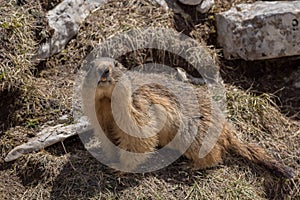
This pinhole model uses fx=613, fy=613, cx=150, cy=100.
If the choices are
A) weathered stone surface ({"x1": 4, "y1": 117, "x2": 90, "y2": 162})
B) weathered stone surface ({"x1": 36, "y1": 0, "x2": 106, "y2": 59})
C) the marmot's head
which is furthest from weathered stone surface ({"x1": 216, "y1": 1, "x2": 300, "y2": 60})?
the marmot's head

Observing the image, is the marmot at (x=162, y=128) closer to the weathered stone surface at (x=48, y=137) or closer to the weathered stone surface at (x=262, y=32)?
the weathered stone surface at (x=48, y=137)

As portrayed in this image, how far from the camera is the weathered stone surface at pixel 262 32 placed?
677cm

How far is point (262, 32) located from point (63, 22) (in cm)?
219

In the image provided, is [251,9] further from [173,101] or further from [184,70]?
[173,101]

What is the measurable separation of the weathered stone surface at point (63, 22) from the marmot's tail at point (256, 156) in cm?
200

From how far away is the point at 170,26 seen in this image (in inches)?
268

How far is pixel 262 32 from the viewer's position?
22.3 ft

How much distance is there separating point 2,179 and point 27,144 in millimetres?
387

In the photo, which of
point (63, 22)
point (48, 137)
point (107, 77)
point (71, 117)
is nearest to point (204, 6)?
point (63, 22)

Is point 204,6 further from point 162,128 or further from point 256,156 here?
point 162,128

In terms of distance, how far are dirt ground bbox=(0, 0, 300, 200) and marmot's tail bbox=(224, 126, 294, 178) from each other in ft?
0.30

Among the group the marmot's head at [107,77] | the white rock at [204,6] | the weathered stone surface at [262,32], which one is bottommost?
the weathered stone surface at [262,32]

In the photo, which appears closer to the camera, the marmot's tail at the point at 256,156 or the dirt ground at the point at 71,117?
the dirt ground at the point at 71,117

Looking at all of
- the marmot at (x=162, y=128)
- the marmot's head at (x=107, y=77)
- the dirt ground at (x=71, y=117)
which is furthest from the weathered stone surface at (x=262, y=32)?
the marmot's head at (x=107, y=77)
